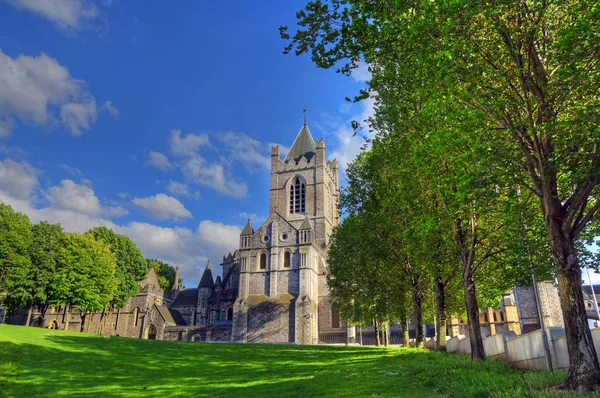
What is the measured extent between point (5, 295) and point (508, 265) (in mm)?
55966

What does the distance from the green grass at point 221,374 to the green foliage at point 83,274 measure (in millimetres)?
18712

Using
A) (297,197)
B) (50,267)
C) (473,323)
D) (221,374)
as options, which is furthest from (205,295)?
(473,323)

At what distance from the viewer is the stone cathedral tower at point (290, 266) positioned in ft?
167

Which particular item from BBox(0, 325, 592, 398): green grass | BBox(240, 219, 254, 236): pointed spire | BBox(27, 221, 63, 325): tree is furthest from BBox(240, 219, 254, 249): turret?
A: BBox(0, 325, 592, 398): green grass

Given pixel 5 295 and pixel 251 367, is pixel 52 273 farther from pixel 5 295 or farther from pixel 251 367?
pixel 251 367

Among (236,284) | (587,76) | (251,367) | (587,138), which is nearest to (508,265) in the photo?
(587,138)

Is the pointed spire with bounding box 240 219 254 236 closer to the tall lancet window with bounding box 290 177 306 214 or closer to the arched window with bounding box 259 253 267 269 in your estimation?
the arched window with bounding box 259 253 267 269

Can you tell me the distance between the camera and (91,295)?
4800cm

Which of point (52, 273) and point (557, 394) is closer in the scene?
point (557, 394)

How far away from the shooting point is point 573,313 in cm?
915

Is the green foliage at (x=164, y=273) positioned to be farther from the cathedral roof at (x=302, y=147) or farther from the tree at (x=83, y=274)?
the cathedral roof at (x=302, y=147)

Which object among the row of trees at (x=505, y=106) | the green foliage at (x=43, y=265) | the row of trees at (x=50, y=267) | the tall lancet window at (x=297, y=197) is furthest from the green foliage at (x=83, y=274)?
the row of trees at (x=505, y=106)

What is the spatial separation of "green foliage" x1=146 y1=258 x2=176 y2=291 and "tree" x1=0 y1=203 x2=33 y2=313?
125 ft

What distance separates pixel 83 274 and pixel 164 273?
45.0m
